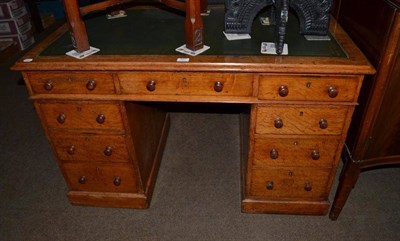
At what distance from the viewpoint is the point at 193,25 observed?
1.47 metres

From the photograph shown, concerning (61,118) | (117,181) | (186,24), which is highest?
(186,24)

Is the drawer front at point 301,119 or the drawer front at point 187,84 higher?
the drawer front at point 187,84

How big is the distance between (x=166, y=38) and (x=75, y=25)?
433mm

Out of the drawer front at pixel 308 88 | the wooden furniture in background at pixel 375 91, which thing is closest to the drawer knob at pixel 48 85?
the drawer front at pixel 308 88

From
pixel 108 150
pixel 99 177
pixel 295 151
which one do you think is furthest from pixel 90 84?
pixel 295 151

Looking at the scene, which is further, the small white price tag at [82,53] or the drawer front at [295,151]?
the drawer front at [295,151]

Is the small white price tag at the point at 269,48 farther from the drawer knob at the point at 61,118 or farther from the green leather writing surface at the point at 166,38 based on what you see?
the drawer knob at the point at 61,118

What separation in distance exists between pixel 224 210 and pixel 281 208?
1.13ft

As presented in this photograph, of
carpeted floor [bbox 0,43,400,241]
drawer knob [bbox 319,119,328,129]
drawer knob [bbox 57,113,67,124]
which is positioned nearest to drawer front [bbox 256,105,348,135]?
drawer knob [bbox 319,119,328,129]

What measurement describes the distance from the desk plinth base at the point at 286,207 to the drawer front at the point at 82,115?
2.94 ft

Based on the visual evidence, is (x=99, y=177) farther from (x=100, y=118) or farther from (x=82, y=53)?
(x=82, y=53)

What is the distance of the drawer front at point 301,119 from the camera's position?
1546mm

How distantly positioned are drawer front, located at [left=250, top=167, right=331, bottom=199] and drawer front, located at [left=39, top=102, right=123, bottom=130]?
810 millimetres

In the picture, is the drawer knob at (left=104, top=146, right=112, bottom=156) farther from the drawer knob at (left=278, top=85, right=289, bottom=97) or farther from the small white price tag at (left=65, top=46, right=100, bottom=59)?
the drawer knob at (left=278, top=85, right=289, bottom=97)
